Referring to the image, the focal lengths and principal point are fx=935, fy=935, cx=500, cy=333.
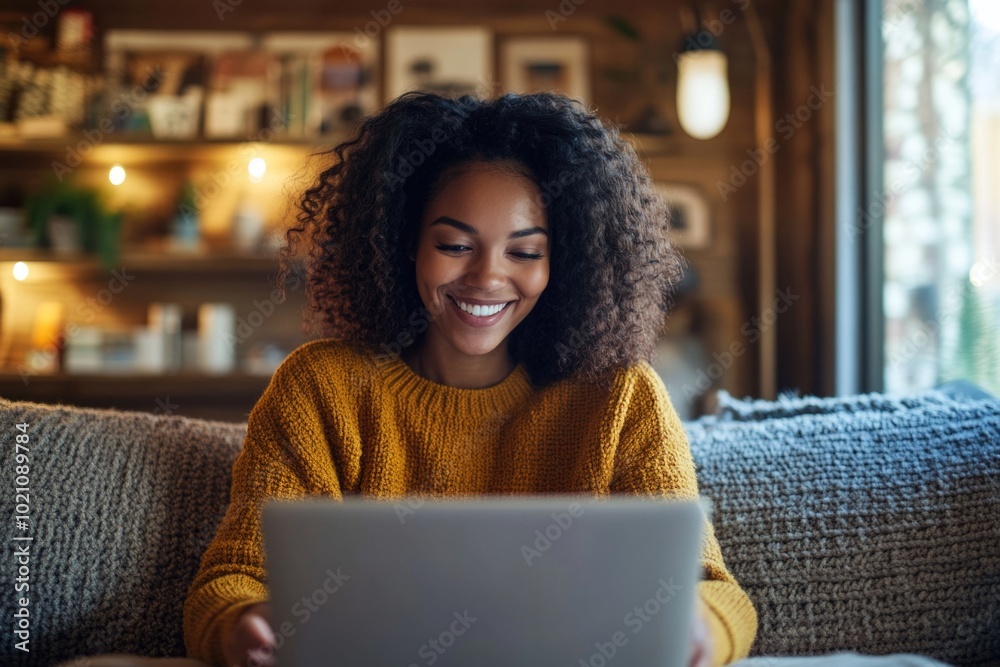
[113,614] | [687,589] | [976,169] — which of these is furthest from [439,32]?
[687,589]

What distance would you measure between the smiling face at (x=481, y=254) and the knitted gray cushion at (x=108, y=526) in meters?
0.39

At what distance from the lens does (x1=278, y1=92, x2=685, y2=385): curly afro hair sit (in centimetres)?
135

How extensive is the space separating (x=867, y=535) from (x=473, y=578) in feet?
2.40

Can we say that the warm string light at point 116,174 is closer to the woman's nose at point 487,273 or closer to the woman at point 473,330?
the woman at point 473,330

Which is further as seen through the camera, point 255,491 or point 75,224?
point 75,224

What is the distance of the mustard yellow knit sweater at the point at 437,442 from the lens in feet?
4.02

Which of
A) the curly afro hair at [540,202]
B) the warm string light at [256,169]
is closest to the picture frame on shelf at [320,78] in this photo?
the warm string light at [256,169]

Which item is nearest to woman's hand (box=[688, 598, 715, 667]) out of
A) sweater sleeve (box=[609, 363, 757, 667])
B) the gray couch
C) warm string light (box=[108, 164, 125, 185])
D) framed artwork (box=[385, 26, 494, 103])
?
sweater sleeve (box=[609, 363, 757, 667])

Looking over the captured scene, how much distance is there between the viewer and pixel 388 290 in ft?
4.49

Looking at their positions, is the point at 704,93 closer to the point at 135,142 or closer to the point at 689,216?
the point at 689,216

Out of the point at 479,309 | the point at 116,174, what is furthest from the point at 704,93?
the point at 116,174

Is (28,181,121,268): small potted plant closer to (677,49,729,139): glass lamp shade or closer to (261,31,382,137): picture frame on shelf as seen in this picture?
(261,31,382,137): picture frame on shelf

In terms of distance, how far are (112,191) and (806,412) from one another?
3172 mm

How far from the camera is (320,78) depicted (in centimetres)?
379
